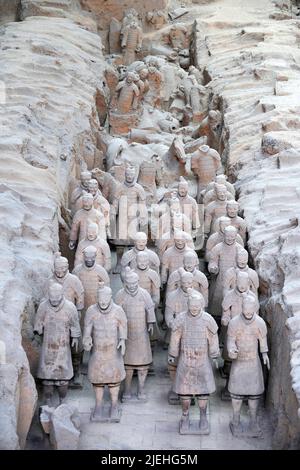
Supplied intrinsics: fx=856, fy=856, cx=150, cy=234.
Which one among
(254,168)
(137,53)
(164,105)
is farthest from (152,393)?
(137,53)

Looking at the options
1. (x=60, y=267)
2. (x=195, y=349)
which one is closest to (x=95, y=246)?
(x=60, y=267)

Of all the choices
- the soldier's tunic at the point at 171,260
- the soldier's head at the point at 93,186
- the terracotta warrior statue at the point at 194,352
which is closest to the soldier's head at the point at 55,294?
the terracotta warrior statue at the point at 194,352

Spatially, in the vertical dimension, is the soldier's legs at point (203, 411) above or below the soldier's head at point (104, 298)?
below

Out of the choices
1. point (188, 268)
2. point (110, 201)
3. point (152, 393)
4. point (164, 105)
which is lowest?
point (152, 393)

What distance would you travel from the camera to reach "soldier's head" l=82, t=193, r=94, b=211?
9.15 m

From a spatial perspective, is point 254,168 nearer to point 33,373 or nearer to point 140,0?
point 33,373

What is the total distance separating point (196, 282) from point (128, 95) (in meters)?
6.89

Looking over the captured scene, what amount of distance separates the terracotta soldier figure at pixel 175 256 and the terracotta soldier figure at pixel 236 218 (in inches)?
31.9

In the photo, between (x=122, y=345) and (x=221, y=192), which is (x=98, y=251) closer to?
(x=122, y=345)

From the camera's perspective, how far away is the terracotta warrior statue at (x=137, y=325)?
763 centimetres

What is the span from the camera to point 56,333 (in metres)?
7.45

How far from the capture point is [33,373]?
7.63 metres

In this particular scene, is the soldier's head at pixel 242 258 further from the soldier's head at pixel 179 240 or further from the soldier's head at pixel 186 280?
the soldier's head at pixel 179 240

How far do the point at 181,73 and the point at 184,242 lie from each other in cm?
854
